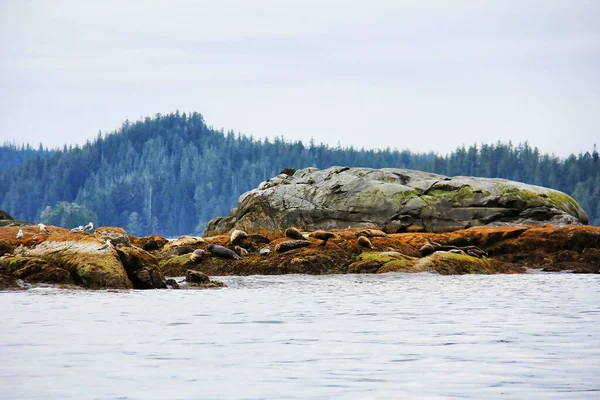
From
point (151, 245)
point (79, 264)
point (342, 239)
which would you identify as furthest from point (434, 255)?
point (79, 264)

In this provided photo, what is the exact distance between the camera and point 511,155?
595 feet

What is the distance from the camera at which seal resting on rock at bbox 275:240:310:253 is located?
95.8 feet

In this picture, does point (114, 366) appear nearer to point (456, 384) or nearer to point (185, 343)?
point (185, 343)

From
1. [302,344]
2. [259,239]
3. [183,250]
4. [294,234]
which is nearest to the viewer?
[302,344]

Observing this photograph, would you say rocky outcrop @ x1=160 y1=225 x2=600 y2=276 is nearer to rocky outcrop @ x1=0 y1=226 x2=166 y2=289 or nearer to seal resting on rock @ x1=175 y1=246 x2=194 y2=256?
seal resting on rock @ x1=175 y1=246 x2=194 y2=256

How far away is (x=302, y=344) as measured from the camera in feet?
43.7

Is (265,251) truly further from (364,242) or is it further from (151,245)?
(151,245)

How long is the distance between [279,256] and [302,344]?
1560 centimetres

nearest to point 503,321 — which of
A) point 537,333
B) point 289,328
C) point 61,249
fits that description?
point 537,333

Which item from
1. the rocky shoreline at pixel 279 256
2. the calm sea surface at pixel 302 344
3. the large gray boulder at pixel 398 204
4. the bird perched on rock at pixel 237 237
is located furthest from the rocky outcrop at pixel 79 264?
the large gray boulder at pixel 398 204

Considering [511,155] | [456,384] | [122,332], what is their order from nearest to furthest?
[456,384], [122,332], [511,155]

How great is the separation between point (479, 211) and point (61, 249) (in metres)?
19.8

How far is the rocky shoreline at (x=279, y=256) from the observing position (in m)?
22.8

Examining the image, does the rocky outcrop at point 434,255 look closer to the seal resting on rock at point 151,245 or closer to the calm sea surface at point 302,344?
the seal resting on rock at point 151,245
